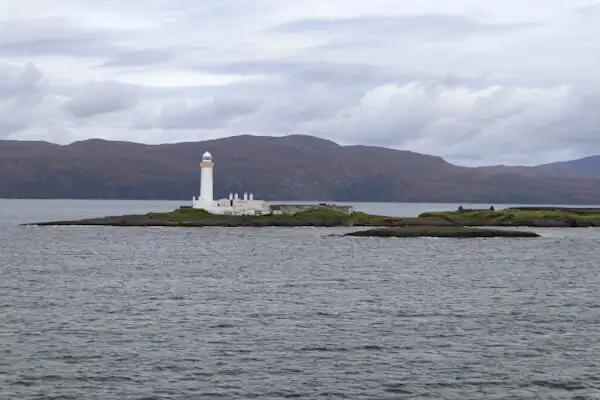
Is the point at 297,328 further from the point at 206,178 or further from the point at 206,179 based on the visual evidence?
the point at 206,179

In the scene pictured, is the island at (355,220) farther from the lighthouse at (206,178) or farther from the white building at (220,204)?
the lighthouse at (206,178)

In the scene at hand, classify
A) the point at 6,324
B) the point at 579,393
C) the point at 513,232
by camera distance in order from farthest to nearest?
the point at 513,232, the point at 6,324, the point at 579,393

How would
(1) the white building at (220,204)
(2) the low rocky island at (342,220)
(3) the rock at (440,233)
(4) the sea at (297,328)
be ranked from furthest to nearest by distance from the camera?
(1) the white building at (220,204) → (2) the low rocky island at (342,220) → (3) the rock at (440,233) → (4) the sea at (297,328)

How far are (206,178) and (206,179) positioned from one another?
11.7 inches

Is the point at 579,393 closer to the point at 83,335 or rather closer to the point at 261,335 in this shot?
the point at 261,335

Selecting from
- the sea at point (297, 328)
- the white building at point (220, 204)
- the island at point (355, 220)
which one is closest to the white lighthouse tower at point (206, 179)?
the white building at point (220, 204)

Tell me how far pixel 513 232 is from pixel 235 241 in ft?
136

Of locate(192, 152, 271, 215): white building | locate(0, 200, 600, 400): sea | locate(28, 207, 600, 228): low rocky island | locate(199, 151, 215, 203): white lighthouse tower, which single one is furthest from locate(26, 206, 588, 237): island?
locate(0, 200, 600, 400): sea

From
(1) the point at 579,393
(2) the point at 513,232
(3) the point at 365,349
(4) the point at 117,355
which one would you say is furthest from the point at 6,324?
(2) the point at 513,232

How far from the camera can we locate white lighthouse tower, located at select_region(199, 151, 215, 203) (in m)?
154

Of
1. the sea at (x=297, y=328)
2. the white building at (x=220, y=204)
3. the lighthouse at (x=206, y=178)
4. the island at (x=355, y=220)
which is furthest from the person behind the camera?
the white building at (x=220, y=204)

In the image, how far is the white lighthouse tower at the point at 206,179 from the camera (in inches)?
6048

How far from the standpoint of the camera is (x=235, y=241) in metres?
124

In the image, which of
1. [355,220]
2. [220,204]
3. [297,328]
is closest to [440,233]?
[355,220]
